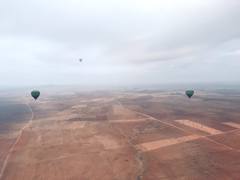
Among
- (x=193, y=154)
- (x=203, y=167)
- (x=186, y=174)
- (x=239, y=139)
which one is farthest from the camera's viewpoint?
(x=239, y=139)

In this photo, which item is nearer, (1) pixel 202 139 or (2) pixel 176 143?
(2) pixel 176 143

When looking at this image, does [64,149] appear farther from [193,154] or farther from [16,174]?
[193,154]

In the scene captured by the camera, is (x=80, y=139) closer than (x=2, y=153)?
No

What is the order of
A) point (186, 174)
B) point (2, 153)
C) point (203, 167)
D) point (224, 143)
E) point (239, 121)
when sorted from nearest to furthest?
point (186, 174)
point (203, 167)
point (2, 153)
point (224, 143)
point (239, 121)

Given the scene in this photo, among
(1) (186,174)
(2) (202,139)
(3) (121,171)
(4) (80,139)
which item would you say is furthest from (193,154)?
(4) (80,139)

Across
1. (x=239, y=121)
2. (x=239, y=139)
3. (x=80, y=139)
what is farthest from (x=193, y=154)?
(x=239, y=121)

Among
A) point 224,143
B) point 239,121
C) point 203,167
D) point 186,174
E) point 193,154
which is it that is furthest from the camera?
point 239,121

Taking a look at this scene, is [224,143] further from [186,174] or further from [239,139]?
[186,174]

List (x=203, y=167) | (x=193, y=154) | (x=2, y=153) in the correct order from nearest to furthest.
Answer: (x=203, y=167), (x=193, y=154), (x=2, y=153)
